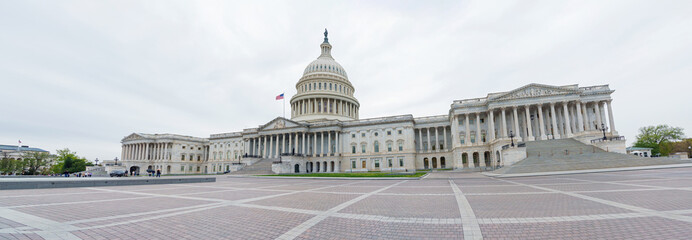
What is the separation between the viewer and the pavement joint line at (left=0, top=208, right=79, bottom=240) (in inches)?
243

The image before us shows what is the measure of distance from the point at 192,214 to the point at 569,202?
1328 cm

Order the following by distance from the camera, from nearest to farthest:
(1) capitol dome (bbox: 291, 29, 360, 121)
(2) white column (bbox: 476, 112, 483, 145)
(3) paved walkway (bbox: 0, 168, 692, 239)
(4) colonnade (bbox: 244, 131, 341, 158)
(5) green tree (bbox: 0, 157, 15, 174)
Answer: (3) paved walkway (bbox: 0, 168, 692, 239), (2) white column (bbox: 476, 112, 483, 145), (5) green tree (bbox: 0, 157, 15, 174), (4) colonnade (bbox: 244, 131, 341, 158), (1) capitol dome (bbox: 291, 29, 360, 121)

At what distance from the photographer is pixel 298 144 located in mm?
74438

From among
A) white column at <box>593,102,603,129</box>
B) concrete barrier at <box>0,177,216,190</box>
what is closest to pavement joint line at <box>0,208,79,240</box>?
concrete barrier at <box>0,177,216,190</box>

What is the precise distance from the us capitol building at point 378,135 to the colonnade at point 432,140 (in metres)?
0.25

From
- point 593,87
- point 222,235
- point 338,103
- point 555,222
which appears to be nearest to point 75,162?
point 338,103

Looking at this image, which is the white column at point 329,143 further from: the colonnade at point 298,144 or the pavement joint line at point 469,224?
the pavement joint line at point 469,224

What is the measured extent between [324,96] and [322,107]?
3321 mm

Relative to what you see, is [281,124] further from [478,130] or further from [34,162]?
[34,162]

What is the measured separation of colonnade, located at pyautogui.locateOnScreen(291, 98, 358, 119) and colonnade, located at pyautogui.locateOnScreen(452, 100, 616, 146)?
36.0 meters

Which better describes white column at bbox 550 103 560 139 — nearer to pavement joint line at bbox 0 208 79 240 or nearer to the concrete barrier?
the concrete barrier

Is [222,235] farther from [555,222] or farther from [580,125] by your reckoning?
[580,125]

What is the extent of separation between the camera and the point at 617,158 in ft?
105

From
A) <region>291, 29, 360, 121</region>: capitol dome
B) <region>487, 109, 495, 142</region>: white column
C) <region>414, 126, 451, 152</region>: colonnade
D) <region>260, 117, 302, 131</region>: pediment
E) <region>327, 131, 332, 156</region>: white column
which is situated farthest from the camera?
<region>291, 29, 360, 121</region>: capitol dome
